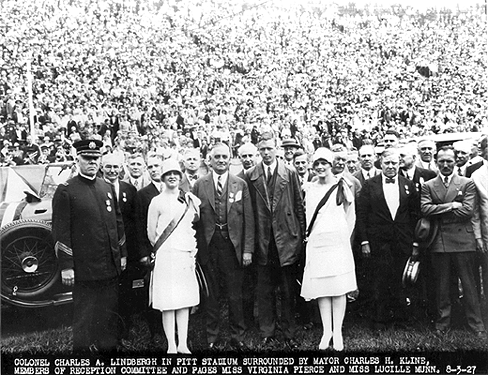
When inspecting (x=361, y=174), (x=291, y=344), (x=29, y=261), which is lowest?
(x=291, y=344)

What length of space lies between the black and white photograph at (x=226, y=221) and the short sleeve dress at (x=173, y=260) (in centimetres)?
1

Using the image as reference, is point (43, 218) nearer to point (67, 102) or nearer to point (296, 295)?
point (67, 102)

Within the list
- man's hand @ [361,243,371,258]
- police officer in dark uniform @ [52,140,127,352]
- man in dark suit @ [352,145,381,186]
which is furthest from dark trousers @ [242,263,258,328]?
man in dark suit @ [352,145,381,186]

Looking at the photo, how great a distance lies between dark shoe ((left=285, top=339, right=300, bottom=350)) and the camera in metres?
5.38

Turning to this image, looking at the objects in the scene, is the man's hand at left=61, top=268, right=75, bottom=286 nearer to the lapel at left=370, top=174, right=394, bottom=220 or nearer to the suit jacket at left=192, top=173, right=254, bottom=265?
the suit jacket at left=192, top=173, right=254, bottom=265

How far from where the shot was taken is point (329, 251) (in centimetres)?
512

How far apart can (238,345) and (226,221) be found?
3.97ft

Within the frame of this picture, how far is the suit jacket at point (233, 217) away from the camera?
5.18 metres

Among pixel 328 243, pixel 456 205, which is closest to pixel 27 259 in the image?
pixel 328 243

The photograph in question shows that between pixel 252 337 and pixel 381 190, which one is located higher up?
pixel 381 190

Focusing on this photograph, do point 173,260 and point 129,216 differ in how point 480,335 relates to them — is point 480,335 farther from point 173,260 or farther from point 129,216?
point 129,216

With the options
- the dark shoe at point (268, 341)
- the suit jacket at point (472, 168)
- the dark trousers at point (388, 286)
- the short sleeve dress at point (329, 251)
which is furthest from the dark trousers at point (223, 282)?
the suit jacket at point (472, 168)

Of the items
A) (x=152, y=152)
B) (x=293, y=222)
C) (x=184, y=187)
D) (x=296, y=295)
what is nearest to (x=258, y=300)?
(x=296, y=295)

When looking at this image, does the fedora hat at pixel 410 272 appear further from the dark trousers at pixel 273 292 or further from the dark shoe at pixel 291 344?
the dark shoe at pixel 291 344
